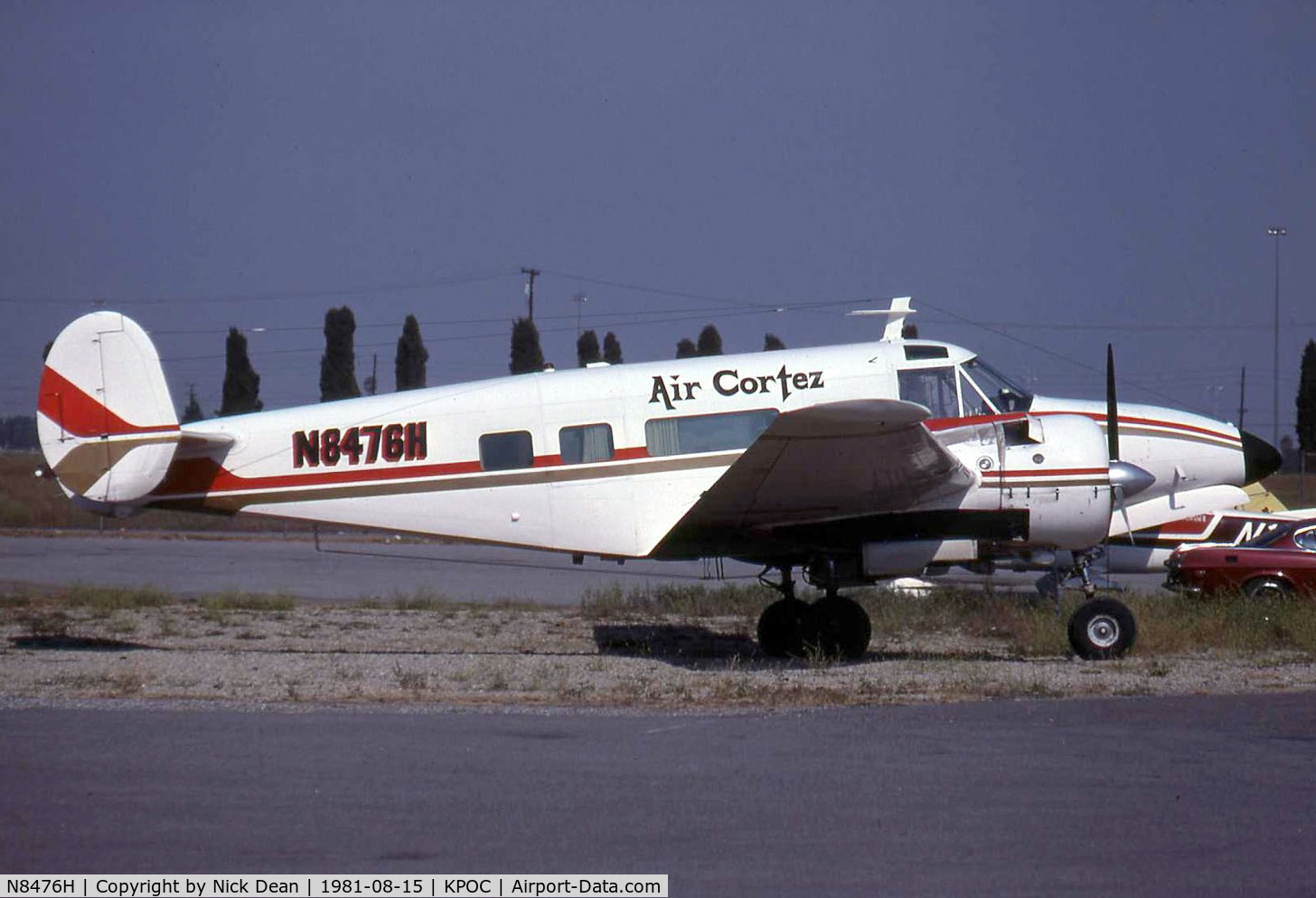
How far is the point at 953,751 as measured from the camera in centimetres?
827

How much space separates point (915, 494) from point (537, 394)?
13.6 feet

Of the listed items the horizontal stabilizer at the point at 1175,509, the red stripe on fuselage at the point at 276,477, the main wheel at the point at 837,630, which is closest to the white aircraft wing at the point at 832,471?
the main wheel at the point at 837,630

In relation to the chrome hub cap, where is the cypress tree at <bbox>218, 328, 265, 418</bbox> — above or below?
above

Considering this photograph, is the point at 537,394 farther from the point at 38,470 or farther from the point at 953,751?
the point at 953,751

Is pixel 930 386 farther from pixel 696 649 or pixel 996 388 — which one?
pixel 696 649

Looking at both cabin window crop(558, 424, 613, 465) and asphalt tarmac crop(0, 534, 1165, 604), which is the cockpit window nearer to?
cabin window crop(558, 424, 613, 465)

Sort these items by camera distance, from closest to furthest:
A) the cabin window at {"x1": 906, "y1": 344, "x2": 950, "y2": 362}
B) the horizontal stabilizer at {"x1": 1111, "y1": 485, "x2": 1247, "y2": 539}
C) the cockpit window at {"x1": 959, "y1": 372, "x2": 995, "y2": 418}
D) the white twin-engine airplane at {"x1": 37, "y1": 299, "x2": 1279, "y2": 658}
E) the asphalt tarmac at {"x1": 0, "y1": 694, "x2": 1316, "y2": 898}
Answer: the asphalt tarmac at {"x1": 0, "y1": 694, "x2": 1316, "y2": 898}
the white twin-engine airplane at {"x1": 37, "y1": 299, "x2": 1279, "y2": 658}
the cockpit window at {"x1": 959, "y1": 372, "x2": 995, "y2": 418}
the cabin window at {"x1": 906, "y1": 344, "x2": 950, "y2": 362}
the horizontal stabilizer at {"x1": 1111, "y1": 485, "x2": 1247, "y2": 539}

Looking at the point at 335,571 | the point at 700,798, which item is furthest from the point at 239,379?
the point at 700,798

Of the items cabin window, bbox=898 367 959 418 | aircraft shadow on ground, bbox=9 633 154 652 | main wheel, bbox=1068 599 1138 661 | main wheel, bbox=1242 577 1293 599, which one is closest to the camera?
main wheel, bbox=1068 599 1138 661

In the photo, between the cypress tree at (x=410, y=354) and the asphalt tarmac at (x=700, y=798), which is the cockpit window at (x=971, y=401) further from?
the cypress tree at (x=410, y=354)

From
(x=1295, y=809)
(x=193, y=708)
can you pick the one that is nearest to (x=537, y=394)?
(x=193, y=708)

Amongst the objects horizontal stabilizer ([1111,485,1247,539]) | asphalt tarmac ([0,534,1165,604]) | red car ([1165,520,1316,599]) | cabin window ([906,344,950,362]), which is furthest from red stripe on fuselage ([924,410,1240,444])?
asphalt tarmac ([0,534,1165,604])

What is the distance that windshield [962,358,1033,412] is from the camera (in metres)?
13.9

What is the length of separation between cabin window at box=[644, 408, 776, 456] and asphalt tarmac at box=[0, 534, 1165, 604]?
5.52m
